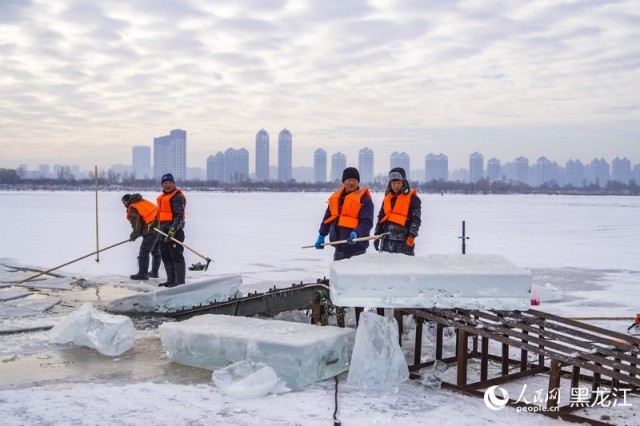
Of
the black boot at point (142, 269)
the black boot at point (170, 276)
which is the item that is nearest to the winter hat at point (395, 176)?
the black boot at point (170, 276)

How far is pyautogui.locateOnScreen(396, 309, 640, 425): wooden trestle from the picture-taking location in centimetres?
422

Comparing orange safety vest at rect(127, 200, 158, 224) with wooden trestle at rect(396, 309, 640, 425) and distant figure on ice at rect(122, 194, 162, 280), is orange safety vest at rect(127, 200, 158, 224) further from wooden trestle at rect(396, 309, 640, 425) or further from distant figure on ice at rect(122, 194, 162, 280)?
wooden trestle at rect(396, 309, 640, 425)

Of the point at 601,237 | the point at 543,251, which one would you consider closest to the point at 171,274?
the point at 543,251

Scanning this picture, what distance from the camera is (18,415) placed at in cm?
401

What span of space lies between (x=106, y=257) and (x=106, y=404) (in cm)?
941

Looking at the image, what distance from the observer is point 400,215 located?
7.25 meters

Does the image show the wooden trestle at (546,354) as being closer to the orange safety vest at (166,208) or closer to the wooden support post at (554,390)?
the wooden support post at (554,390)

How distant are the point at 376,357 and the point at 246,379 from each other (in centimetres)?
100

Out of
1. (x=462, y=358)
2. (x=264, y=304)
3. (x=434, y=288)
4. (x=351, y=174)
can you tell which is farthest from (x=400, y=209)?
(x=462, y=358)

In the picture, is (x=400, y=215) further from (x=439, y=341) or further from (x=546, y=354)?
(x=546, y=354)

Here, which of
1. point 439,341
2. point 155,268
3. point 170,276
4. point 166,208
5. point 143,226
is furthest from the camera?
point 155,268

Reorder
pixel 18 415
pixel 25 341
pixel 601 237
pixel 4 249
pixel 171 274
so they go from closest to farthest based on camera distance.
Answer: pixel 18 415
pixel 25 341
pixel 171 274
pixel 4 249
pixel 601 237

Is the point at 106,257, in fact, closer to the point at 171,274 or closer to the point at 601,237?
the point at 171,274

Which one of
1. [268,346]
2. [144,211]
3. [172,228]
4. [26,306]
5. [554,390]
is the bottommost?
[26,306]
